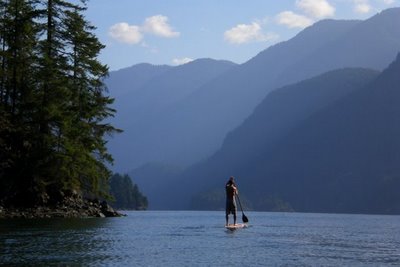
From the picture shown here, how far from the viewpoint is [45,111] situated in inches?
2068

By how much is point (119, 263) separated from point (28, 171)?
113 ft

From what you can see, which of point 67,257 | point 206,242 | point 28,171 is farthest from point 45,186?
point 67,257

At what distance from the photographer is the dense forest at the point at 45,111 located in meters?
52.6

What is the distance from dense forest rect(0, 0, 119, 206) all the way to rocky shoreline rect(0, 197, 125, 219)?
105 centimetres

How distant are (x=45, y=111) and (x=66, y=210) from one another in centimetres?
947

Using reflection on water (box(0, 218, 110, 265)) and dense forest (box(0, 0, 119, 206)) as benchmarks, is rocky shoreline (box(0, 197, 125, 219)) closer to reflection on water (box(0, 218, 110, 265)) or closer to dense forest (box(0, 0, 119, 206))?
dense forest (box(0, 0, 119, 206))

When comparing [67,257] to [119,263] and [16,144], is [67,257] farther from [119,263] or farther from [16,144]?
[16,144]

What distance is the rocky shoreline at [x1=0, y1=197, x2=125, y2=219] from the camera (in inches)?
2005

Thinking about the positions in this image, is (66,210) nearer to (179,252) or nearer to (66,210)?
(66,210)

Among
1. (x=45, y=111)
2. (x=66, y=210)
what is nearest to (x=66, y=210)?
(x=66, y=210)

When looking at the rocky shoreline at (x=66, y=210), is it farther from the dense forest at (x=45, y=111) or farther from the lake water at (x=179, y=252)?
the lake water at (x=179, y=252)

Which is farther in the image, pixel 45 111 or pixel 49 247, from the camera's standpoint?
pixel 45 111

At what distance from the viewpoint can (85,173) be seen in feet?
186

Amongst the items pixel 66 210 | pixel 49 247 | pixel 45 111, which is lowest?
pixel 49 247
